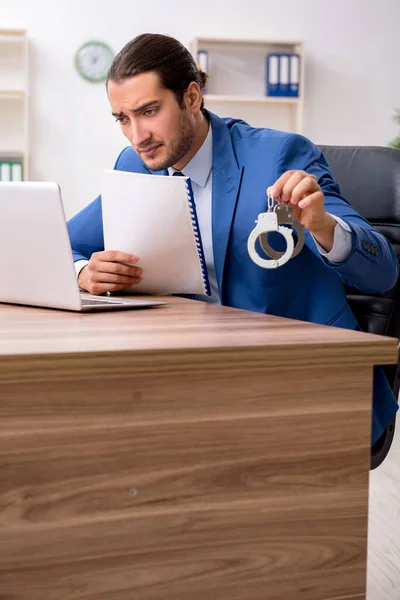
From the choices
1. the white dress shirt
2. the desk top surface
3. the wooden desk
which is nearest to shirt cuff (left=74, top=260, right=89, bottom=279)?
the white dress shirt

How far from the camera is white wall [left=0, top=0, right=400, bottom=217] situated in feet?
16.9

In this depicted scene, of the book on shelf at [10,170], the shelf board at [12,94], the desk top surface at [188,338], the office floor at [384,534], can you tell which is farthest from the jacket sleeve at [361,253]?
the shelf board at [12,94]

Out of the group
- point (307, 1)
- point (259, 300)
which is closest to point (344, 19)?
point (307, 1)

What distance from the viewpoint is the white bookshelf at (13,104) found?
199 inches

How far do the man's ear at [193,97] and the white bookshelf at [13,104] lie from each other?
131 inches

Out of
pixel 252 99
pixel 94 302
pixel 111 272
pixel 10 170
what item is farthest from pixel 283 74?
pixel 94 302

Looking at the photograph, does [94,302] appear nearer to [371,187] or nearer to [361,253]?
[361,253]

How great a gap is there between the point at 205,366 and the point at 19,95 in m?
4.54

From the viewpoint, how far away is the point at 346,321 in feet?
5.01

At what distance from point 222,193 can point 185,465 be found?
0.93 meters

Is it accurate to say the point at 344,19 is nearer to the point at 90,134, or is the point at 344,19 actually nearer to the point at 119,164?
the point at 90,134

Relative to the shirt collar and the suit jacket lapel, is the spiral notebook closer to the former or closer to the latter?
the suit jacket lapel

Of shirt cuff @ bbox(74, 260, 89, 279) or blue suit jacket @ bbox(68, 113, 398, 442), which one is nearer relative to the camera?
blue suit jacket @ bbox(68, 113, 398, 442)

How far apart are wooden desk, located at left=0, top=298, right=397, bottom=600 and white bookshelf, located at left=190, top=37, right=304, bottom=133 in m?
4.65
